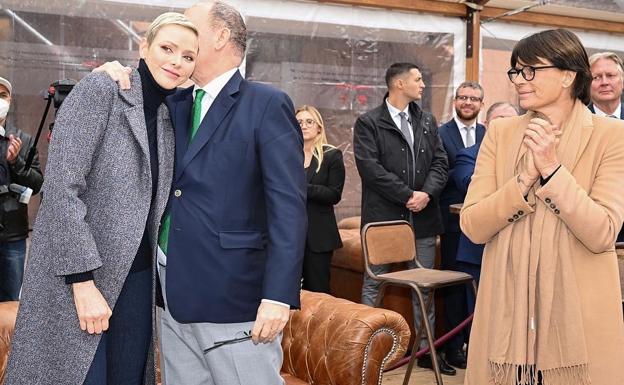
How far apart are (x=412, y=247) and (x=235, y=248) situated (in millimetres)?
2268

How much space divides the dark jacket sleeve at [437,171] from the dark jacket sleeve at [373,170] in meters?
0.16

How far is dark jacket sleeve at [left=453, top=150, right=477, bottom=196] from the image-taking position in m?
4.28

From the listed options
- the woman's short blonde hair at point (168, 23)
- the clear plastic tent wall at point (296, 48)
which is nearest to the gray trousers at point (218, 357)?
the woman's short blonde hair at point (168, 23)

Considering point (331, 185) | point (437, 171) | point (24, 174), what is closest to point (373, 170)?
point (331, 185)

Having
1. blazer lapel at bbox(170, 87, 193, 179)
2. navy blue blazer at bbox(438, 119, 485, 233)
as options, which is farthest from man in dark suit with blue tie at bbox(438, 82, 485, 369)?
blazer lapel at bbox(170, 87, 193, 179)

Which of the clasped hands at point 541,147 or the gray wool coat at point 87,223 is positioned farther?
the clasped hands at point 541,147

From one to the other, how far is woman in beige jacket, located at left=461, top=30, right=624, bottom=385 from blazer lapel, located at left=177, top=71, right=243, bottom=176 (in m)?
0.88

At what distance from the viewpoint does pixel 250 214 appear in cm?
190

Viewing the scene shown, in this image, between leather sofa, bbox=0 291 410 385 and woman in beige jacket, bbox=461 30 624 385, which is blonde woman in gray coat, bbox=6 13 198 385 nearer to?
leather sofa, bbox=0 291 410 385

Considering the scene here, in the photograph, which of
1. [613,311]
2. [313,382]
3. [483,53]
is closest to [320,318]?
[313,382]

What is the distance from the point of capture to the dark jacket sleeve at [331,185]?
4.45 m

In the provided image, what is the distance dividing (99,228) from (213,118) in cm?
42

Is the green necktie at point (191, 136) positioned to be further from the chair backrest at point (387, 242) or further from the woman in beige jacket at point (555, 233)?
the chair backrest at point (387, 242)

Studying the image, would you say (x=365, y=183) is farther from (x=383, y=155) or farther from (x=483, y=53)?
(x=483, y=53)
